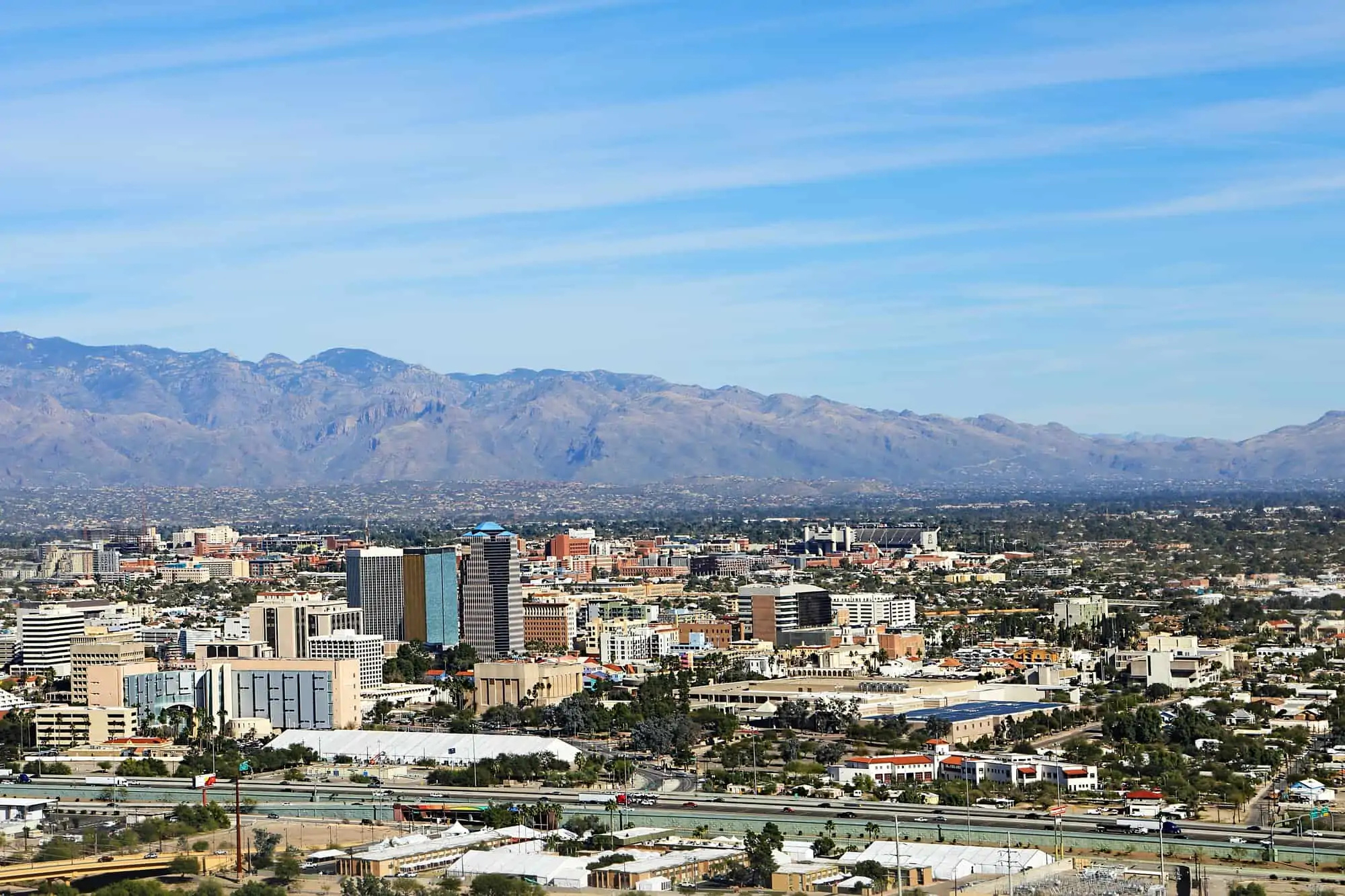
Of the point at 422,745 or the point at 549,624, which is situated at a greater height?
the point at 549,624

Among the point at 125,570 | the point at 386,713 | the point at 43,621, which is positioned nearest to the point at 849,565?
the point at 125,570

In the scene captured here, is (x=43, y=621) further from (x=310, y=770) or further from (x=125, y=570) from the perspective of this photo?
(x=125, y=570)

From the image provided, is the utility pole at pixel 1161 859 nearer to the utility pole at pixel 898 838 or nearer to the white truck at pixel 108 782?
the utility pole at pixel 898 838

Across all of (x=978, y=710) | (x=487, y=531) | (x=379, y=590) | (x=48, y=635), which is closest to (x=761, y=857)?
(x=978, y=710)

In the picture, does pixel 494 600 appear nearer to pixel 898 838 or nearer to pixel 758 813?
pixel 758 813

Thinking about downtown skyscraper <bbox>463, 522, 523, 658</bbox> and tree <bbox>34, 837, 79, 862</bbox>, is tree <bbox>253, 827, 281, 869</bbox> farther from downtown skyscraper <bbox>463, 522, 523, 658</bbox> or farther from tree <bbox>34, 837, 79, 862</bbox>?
downtown skyscraper <bbox>463, 522, 523, 658</bbox>
